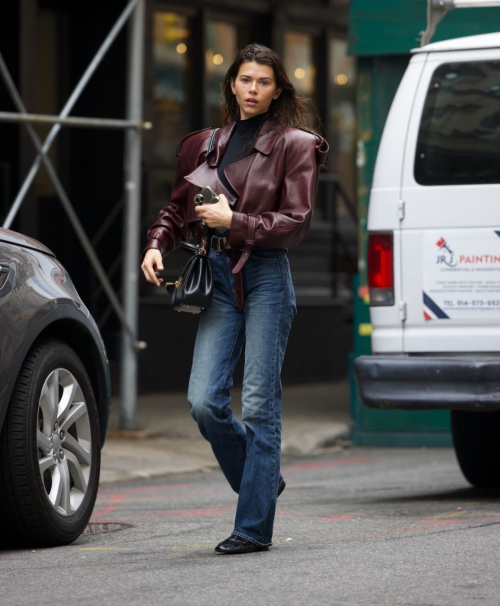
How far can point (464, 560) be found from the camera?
4.49 m

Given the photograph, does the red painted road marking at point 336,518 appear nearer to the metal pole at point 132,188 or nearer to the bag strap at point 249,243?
the bag strap at point 249,243

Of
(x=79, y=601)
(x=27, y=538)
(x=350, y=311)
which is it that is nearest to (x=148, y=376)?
(x=350, y=311)

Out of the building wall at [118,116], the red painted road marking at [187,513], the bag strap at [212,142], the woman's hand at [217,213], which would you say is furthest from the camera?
the building wall at [118,116]

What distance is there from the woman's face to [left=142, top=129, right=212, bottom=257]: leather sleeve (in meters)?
0.23

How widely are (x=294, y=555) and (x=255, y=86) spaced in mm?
1675

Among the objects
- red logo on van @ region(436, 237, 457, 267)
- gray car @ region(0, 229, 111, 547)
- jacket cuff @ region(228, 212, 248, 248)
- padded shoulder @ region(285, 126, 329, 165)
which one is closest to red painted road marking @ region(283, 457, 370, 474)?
red logo on van @ region(436, 237, 457, 267)

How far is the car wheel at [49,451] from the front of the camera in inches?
187

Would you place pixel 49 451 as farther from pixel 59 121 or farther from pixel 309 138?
pixel 59 121

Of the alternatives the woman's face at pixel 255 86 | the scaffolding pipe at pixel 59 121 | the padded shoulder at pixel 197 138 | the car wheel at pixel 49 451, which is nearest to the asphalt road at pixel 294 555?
the car wheel at pixel 49 451

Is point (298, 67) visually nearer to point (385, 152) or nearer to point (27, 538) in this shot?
point (385, 152)

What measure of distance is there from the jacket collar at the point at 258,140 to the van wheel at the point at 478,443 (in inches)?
100

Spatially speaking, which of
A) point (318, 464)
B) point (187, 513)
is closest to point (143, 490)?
point (187, 513)

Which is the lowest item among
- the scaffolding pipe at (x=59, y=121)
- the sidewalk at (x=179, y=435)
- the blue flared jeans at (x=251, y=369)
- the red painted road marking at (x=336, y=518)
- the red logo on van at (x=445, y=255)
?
the red painted road marking at (x=336, y=518)

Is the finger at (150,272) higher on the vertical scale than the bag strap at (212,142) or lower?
lower
